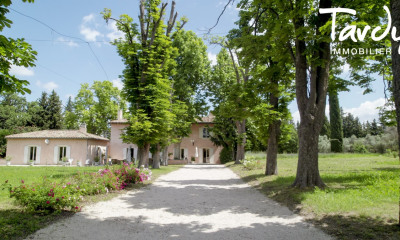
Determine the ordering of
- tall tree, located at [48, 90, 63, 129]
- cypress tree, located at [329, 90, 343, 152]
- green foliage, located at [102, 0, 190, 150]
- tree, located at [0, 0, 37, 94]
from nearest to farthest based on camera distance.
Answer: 1. tree, located at [0, 0, 37, 94]
2. green foliage, located at [102, 0, 190, 150]
3. cypress tree, located at [329, 90, 343, 152]
4. tall tree, located at [48, 90, 63, 129]

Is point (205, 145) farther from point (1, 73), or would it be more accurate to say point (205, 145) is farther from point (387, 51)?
point (1, 73)

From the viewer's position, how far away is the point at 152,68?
15.0 m

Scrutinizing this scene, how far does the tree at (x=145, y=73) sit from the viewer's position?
15047mm

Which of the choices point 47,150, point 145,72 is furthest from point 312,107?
point 47,150

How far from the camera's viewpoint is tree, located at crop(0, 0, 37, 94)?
395cm

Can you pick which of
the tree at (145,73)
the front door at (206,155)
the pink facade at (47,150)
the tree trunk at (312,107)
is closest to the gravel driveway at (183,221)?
the tree trunk at (312,107)

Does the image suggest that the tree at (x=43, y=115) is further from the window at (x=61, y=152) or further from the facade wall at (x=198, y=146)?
the facade wall at (x=198, y=146)

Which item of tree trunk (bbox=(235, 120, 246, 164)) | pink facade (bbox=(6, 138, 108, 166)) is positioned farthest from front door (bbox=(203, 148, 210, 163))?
pink facade (bbox=(6, 138, 108, 166))

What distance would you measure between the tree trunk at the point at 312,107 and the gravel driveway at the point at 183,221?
1792 mm

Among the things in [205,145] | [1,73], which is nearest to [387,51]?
[1,73]

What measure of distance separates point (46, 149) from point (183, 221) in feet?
87.6

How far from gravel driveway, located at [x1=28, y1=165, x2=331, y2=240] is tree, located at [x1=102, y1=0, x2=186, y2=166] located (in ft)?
26.2

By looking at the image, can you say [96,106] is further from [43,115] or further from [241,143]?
[241,143]

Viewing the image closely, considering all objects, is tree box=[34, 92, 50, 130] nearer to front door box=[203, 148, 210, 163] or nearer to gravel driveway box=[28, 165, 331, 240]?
front door box=[203, 148, 210, 163]
